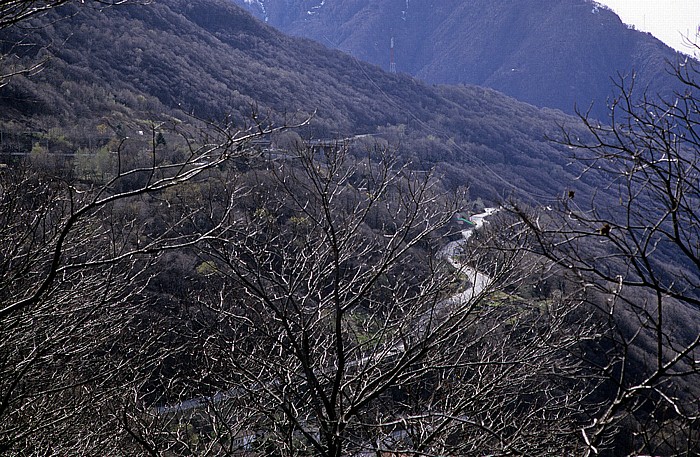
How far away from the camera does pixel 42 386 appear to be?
6.13 meters

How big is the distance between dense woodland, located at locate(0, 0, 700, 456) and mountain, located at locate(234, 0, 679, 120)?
53833 mm

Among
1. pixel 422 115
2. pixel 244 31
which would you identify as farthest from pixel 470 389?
pixel 244 31

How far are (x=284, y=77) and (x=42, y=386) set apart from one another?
187 ft

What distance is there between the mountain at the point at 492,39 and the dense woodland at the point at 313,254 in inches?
2119

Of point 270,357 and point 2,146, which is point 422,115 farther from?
point 270,357

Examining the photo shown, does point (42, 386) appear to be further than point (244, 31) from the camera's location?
No

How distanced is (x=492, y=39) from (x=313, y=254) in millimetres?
164205

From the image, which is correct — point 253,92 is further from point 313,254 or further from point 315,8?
point 315,8

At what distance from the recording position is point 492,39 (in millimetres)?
157625

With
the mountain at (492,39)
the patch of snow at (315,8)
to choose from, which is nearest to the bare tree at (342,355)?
the mountain at (492,39)

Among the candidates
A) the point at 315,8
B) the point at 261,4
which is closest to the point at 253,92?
the point at 315,8

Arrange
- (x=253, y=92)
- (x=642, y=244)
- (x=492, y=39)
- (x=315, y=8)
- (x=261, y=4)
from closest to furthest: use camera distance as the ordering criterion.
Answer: (x=642, y=244), (x=253, y=92), (x=492, y=39), (x=315, y=8), (x=261, y=4)

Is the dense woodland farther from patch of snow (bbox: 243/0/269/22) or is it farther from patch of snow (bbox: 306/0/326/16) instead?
patch of snow (bbox: 243/0/269/22)

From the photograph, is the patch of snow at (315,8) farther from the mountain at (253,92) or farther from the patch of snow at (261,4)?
the mountain at (253,92)
